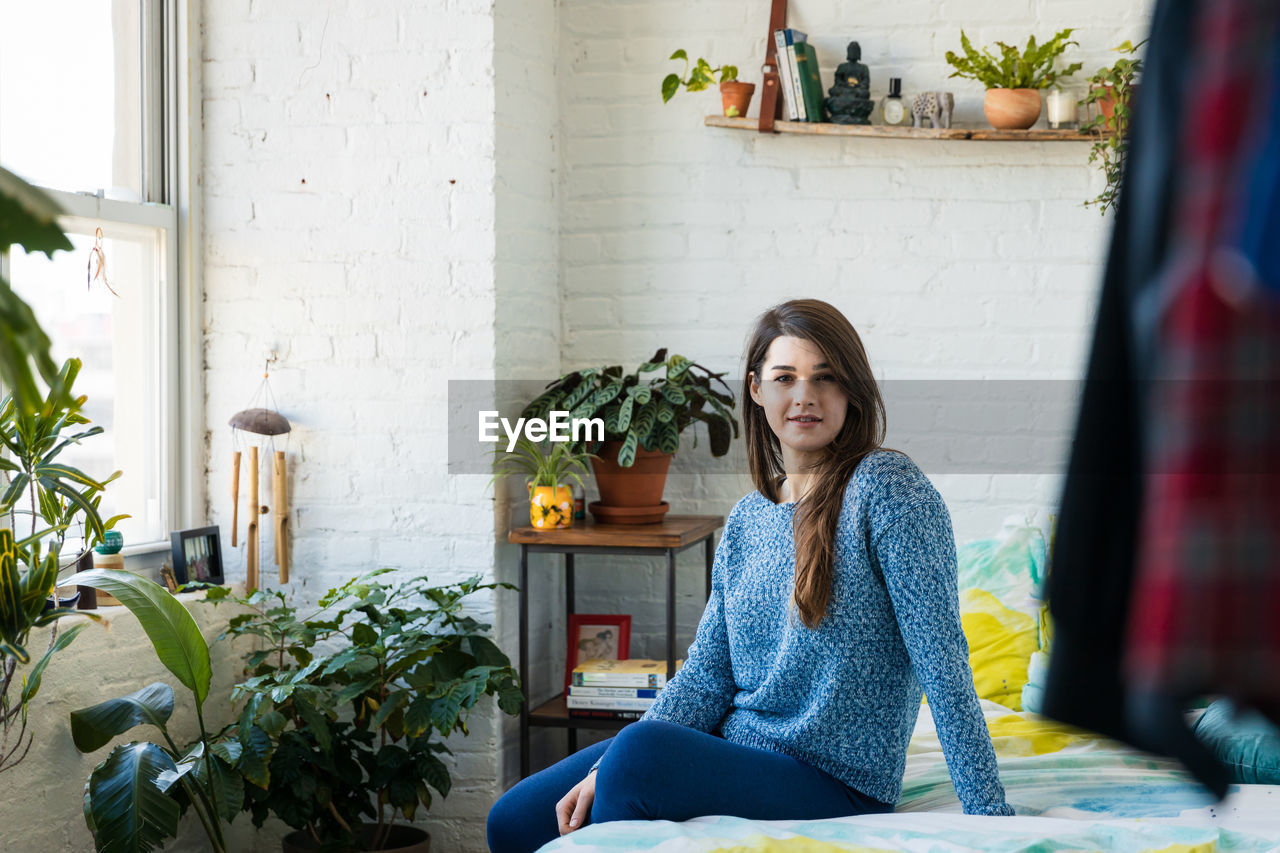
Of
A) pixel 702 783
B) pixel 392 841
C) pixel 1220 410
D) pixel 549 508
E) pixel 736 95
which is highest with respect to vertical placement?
pixel 736 95

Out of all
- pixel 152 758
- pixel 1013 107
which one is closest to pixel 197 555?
pixel 152 758

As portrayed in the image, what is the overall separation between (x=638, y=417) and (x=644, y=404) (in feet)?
0.11

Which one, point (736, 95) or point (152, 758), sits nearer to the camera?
point (152, 758)

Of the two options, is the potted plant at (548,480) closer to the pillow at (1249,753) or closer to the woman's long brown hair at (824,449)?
the woman's long brown hair at (824,449)

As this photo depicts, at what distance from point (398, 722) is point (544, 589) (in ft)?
2.31

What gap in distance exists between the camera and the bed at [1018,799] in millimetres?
1567

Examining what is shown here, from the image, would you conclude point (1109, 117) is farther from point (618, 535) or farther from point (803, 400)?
point (618, 535)

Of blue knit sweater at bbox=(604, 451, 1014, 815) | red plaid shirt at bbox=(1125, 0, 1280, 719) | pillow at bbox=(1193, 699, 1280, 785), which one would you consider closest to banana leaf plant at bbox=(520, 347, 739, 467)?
blue knit sweater at bbox=(604, 451, 1014, 815)

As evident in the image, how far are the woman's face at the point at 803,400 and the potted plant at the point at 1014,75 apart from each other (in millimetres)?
1213

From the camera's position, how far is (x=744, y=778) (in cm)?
184

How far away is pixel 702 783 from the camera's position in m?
1.81

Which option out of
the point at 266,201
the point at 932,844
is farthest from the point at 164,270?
the point at 932,844

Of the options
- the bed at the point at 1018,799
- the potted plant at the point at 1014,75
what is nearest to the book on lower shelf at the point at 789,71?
the potted plant at the point at 1014,75

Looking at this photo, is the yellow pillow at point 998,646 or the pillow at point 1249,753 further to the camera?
the yellow pillow at point 998,646
